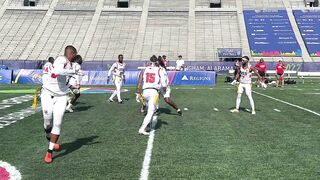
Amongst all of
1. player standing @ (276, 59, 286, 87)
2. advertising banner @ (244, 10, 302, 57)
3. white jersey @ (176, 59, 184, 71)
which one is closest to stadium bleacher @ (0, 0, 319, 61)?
advertising banner @ (244, 10, 302, 57)

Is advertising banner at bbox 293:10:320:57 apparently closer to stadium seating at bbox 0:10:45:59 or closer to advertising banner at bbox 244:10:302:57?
advertising banner at bbox 244:10:302:57

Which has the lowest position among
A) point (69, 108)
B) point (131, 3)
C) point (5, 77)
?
point (69, 108)

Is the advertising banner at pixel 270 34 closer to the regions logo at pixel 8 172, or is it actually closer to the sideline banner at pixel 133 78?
the sideline banner at pixel 133 78

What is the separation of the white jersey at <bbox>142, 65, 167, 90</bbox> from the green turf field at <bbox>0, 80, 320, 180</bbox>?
1.25 metres

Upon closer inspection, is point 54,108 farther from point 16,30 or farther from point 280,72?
point 16,30

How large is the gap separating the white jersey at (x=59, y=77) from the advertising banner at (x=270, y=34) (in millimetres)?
52976

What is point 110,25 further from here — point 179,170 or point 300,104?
point 179,170

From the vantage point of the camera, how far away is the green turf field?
732 centimetres

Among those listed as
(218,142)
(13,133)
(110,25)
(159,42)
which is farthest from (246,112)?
(110,25)

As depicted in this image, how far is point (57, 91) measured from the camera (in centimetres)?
845

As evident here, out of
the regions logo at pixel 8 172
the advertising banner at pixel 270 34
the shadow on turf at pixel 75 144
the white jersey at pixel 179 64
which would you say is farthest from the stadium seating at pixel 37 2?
the regions logo at pixel 8 172

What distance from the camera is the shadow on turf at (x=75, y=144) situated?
9.02 metres

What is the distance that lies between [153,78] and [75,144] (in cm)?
266

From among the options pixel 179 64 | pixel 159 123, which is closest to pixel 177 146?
pixel 159 123
